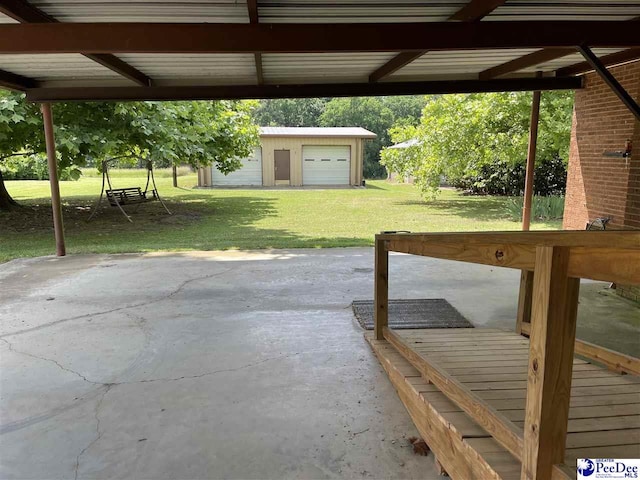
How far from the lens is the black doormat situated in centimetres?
467

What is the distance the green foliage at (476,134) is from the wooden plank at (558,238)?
12355mm

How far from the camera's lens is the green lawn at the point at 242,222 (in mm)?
9961

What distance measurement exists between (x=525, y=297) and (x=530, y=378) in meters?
2.48

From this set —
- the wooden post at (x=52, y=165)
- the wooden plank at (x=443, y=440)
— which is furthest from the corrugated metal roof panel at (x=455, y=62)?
the wooden post at (x=52, y=165)

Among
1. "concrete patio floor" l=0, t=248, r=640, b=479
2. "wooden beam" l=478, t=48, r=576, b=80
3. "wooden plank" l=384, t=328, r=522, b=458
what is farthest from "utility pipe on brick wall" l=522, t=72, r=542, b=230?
"wooden plank" l=384, t=328, r=522, b=458

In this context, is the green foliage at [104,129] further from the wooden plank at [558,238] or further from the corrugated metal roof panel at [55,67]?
the wooden plank at [558,238]

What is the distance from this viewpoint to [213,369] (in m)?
3.67

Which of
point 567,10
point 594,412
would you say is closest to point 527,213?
point 567,10

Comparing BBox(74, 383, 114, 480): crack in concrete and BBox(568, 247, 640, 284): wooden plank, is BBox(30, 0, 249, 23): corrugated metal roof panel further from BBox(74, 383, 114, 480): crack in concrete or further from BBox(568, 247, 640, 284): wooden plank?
BBox(568, 247, 640, 284): wooden plank

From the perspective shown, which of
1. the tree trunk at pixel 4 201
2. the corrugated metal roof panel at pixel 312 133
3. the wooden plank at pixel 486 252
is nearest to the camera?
the wooden plank at pixel 486 252

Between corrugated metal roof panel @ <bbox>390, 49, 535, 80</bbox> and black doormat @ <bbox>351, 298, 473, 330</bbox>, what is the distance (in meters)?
2.75

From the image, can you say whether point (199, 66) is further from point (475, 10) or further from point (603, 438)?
point (603, 438)

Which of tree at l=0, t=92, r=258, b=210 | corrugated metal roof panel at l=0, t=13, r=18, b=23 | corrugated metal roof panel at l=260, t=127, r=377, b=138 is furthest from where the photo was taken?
corrugated metal roof panel at l=260, t=127, r=377, b=138

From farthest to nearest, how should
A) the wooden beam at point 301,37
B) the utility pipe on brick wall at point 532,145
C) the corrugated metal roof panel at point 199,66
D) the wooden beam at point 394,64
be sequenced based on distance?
the utility pipe on brick wall at point 532,145 < the corrugated metal roof panel at point 199,66 < the wooden beam at point 394,64 < the wooden beam at point 301,37
